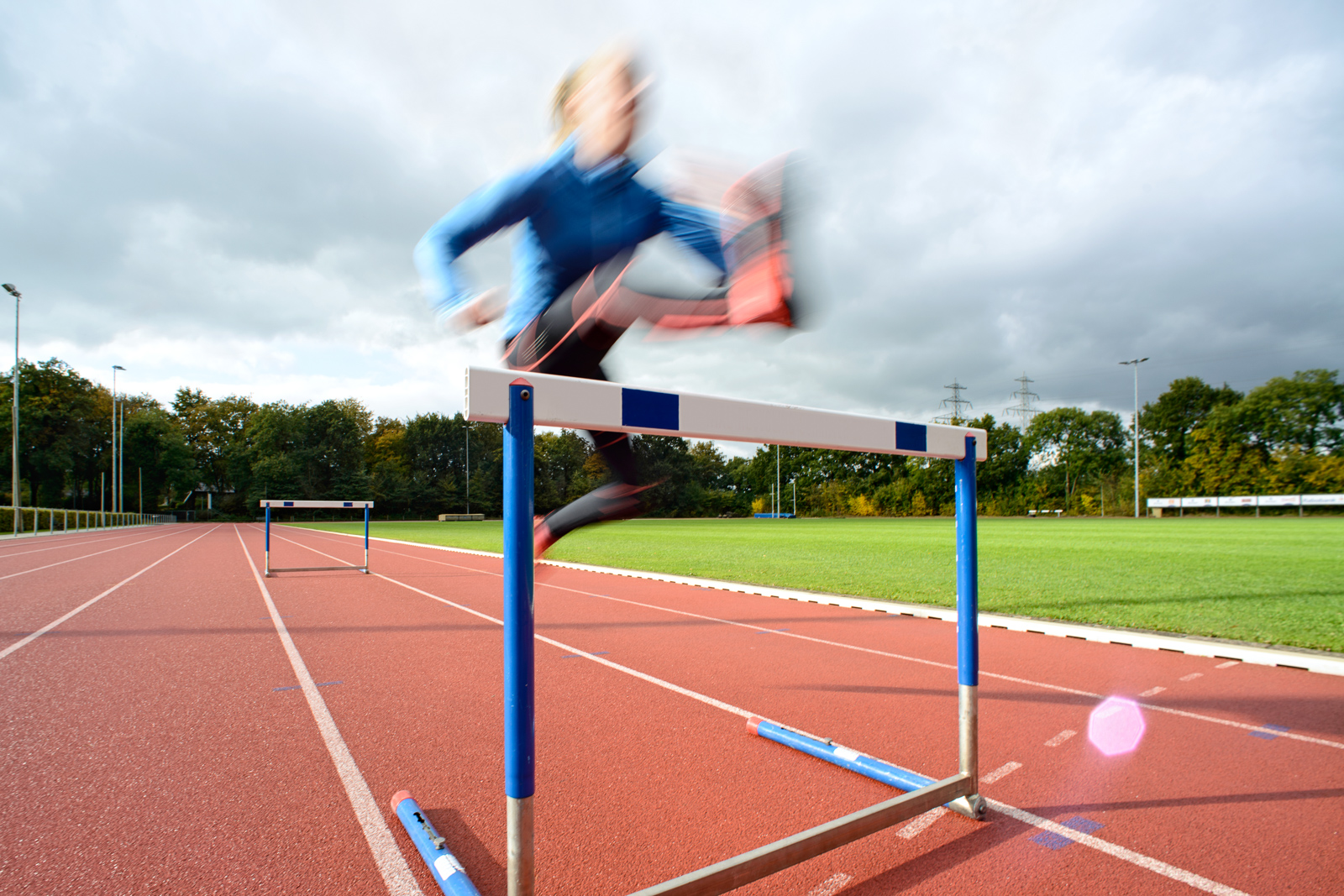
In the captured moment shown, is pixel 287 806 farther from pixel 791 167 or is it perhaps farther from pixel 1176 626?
pixel 1176 626

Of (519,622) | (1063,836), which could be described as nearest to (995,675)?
(1063,836)

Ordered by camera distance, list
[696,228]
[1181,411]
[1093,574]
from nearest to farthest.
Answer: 1. [696,228]
2. [1093,574]
3. [1181,411]

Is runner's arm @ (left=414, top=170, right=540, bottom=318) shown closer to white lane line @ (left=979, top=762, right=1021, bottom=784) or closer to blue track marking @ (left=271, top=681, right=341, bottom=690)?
white lane line @ (left=979, top=762, right=1021, bottom=784)

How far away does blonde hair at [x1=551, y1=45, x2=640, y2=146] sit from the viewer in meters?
1.58

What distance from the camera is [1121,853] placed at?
2314 millimetres

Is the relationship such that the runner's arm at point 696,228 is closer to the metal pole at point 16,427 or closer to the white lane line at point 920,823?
the white lane line at point 920,823

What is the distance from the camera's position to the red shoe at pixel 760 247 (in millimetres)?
1643

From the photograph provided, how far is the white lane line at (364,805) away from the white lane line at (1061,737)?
2932 mm

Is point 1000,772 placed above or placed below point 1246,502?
above

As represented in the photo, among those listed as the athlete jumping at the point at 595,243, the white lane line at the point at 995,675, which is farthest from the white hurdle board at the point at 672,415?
the white lane line at the point at 995,675

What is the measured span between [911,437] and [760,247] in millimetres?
1161

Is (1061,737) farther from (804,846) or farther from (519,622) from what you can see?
(519,622)

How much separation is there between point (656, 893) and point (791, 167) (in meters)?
1.87

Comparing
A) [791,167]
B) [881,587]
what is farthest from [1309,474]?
[791,167]
